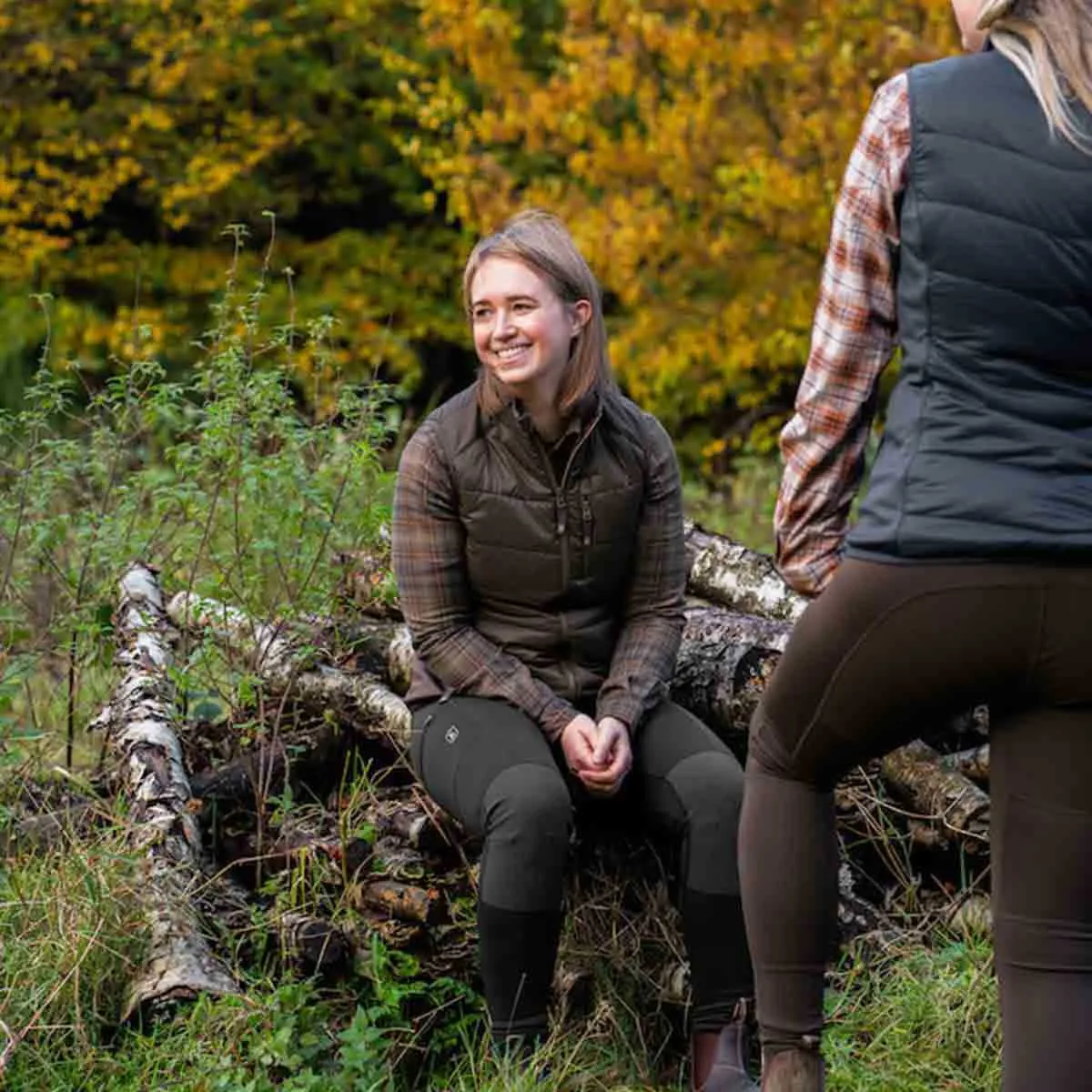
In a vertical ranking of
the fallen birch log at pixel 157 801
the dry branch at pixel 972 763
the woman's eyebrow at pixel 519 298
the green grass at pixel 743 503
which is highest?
the woman's eyebrow at pixel 519 298

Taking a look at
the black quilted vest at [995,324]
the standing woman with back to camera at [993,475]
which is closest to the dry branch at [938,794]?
the standing woman with back to camera at [993,475]

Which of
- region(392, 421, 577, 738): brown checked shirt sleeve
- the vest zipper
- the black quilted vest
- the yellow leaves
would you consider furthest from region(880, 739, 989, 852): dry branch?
the yellow leaves

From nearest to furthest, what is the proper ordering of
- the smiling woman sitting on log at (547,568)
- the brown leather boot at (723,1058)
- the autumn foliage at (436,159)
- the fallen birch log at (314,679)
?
the brown leather boot at (723,1058) < the smiling woman sitting on log at (547,568) < the fallen birch log at (314,679) < the autumn foliage at (436,159)

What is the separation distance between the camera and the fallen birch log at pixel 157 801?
346 cm

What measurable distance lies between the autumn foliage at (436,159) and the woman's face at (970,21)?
15.0ft

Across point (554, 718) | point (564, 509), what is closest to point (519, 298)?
point (564, 509)

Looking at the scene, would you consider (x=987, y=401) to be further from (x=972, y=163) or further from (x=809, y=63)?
(x=809, y=63)

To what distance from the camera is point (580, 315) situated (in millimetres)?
3719

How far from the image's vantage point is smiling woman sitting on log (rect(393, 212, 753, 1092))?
3547mm

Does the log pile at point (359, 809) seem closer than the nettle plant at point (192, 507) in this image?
Yes

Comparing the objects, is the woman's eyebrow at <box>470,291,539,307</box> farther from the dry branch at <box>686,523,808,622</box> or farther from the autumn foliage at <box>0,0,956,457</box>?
the autumn foliage at <box>0,0,956,457</box>

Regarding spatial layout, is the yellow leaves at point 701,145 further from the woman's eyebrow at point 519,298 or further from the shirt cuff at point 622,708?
the shirt cuff at point 622,708

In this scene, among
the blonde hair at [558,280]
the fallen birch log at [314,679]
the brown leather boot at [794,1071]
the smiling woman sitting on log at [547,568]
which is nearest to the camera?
the brown leather boot at [794,1071]

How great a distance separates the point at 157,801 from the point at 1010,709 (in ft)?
6.93
